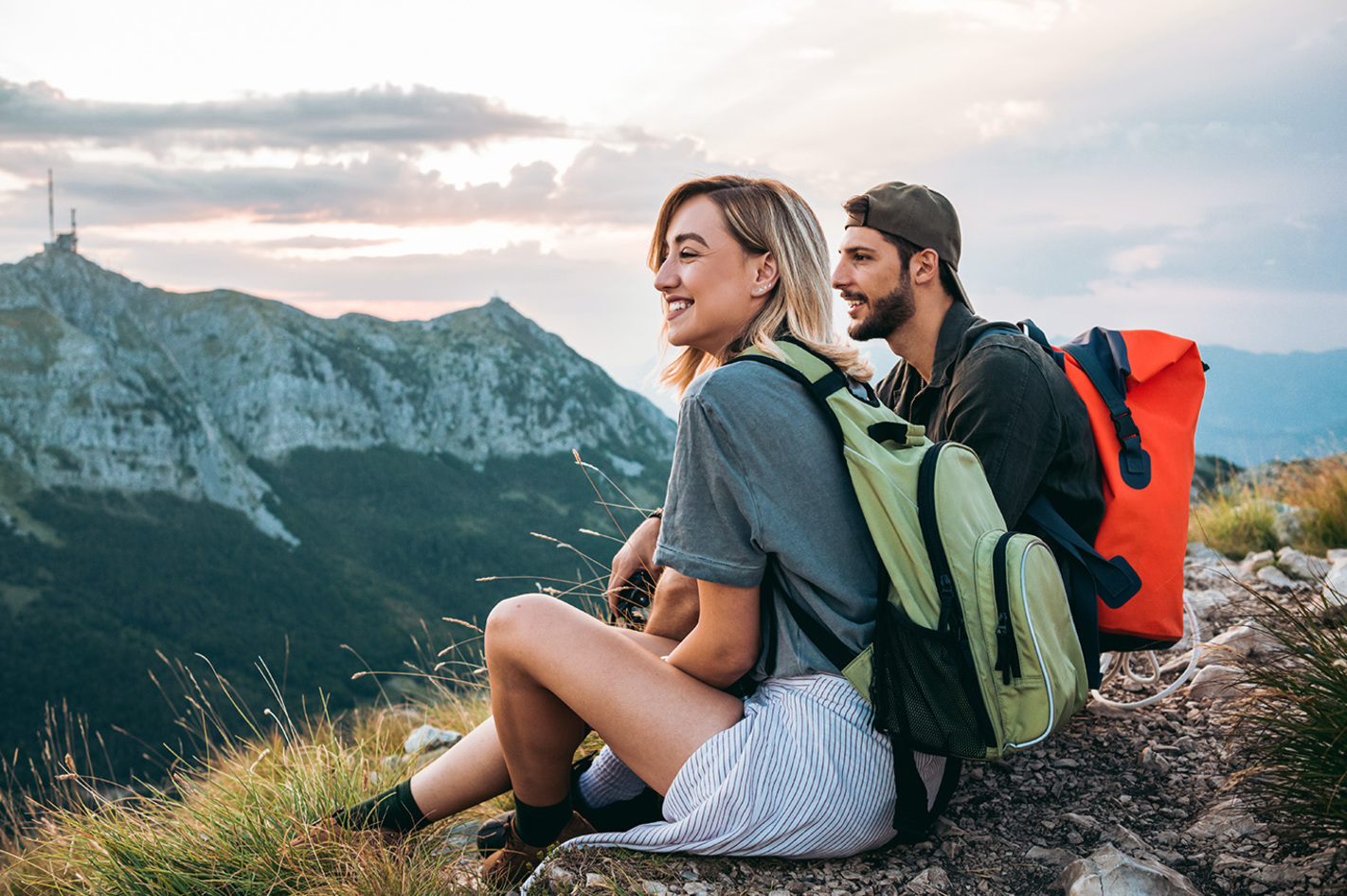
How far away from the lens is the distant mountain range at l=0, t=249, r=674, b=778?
88.1m

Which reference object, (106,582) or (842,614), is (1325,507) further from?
(106,582)

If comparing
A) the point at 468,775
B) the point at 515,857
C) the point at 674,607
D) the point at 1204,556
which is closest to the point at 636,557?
the point at 674,607

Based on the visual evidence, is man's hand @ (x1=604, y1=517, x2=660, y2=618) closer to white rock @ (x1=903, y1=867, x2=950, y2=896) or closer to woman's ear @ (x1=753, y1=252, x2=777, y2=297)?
woman's ear @ (x1=753, y1=252, x2=777, y2=297)

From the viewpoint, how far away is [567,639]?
2137mm

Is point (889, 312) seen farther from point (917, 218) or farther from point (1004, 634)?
point (1004, 634)

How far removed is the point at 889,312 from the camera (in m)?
3.57

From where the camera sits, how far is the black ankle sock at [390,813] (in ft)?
8.46

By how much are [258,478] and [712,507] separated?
145981mm

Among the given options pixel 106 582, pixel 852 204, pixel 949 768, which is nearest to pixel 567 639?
pixel 949 768

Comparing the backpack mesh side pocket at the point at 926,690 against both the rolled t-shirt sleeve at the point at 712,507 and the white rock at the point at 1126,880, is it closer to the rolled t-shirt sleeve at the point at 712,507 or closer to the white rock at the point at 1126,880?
the rolled t-shirt sleeve at the point at 712,507

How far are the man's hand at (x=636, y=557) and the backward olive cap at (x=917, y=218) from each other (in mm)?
1677

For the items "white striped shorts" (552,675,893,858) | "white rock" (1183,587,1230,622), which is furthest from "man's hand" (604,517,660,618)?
"white rock" (1183,587,1230,622)

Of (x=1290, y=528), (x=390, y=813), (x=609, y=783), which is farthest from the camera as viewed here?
(x=1290, y=528)

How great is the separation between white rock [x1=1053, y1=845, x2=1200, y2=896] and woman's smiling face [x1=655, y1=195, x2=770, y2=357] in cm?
176
